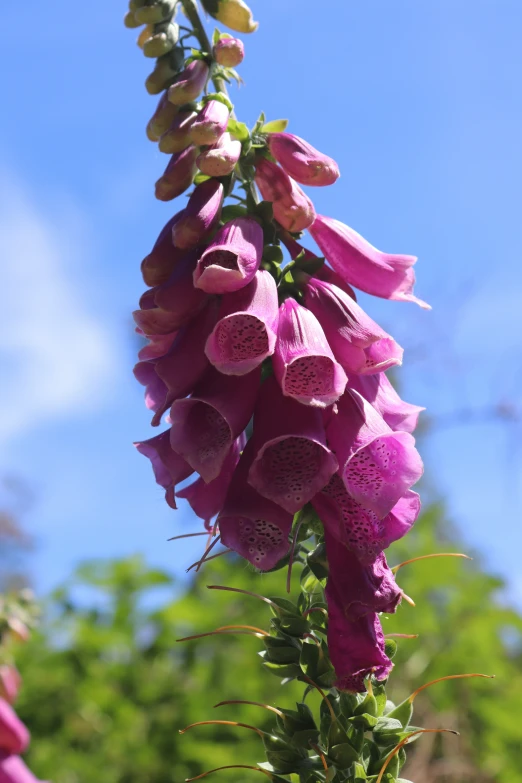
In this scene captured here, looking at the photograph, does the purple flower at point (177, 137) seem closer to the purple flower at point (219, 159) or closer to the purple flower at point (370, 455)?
the purple flower at point (219, 159)

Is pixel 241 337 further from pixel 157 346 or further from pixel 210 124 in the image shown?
pixel 210 124

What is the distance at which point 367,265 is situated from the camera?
1.44 meters

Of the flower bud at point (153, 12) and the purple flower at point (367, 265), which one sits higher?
the flower bud at point (153, 12)

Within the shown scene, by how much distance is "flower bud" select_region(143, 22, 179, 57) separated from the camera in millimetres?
1460

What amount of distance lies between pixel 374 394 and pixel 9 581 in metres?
14.1

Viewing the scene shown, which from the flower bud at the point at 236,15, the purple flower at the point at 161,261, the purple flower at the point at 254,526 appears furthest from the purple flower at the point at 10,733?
the flower bud at the point at 236,15

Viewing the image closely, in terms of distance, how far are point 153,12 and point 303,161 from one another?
44 cm

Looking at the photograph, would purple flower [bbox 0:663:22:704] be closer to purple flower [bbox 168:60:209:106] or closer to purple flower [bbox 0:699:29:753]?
purple flower [bbox 0:699:29:753]

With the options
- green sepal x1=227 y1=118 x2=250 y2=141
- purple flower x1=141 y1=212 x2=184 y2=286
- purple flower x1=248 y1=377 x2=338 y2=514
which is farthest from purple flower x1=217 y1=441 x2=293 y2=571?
green sepal x1=227 y1=118 x2=250 y2=141

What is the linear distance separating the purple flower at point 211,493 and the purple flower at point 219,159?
453mm

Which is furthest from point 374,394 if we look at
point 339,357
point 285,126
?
point 285,126

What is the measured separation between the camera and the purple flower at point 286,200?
1338mm

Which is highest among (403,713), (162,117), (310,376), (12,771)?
(162,117)

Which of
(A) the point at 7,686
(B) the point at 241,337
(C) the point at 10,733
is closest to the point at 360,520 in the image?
(B) the point at 241,337
